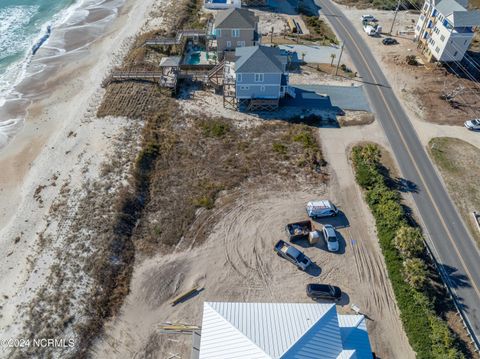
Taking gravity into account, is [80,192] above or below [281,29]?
below

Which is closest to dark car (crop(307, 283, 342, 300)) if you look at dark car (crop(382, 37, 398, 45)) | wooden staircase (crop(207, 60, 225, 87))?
wooden staircase (crop(207, 60, 225, 87))

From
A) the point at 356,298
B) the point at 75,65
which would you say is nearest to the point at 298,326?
the point at 356,298

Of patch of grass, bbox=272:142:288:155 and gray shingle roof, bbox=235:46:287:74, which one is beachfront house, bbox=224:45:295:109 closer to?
gray shingle roof, bbox=235:46:287:74

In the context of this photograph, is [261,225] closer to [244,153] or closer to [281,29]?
[244,153]

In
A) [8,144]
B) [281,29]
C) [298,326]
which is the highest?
[281,29]

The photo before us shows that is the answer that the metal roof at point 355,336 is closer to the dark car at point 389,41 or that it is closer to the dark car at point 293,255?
the dark car at point 293,255

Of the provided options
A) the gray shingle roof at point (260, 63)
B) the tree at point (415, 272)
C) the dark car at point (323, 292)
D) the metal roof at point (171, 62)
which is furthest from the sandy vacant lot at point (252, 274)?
the metal roof at point (171, 62)
